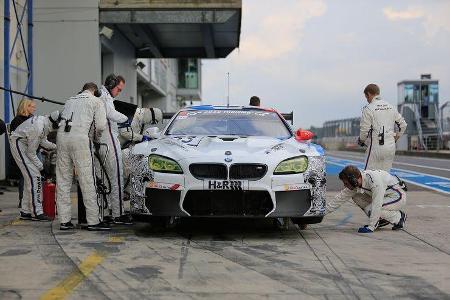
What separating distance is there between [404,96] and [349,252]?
35637 mm

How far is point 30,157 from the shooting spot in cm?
798

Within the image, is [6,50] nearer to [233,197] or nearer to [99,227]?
[99,227]

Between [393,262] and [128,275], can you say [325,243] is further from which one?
[128,275]

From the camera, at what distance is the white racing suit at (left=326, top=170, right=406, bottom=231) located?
6.93 metres

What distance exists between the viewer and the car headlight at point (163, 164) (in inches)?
244

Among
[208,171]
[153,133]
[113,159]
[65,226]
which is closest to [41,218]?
[65,226]

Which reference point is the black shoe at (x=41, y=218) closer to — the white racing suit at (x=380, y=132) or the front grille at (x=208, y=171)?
the front grille at (x=208, y=171)

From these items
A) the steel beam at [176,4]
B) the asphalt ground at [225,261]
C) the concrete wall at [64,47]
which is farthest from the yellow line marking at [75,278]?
the concrete wall at [64,47]

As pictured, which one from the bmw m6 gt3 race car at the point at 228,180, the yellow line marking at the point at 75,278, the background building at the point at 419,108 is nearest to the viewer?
the yellow line marking at the point at 75,278

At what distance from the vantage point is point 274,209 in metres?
6.14

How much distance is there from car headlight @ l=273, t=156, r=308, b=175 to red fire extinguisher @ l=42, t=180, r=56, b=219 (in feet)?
11.3

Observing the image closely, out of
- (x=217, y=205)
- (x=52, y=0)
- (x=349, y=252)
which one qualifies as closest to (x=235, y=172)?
(x=217, y=205)

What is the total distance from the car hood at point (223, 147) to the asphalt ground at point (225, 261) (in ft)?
2.85

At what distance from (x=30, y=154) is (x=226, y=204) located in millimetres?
3101
